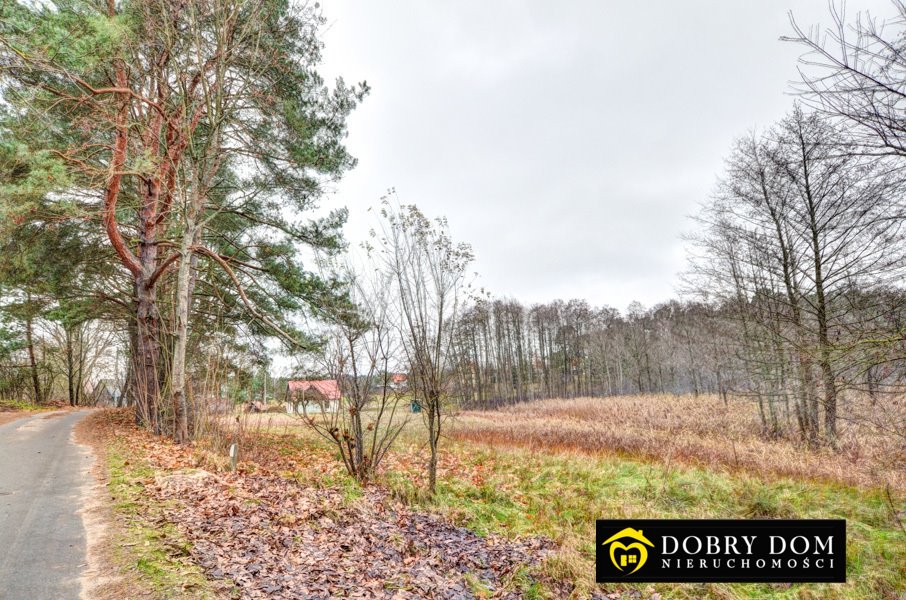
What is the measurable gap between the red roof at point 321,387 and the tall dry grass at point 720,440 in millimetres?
6778

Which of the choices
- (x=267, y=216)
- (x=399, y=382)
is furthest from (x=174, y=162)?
(x=399, y=382)

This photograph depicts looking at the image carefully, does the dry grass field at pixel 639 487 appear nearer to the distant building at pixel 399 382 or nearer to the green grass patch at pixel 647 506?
the green grass patch at pixel 647 506

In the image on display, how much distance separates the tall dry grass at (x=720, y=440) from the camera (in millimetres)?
8336

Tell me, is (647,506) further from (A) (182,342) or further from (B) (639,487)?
(A) (182,342)

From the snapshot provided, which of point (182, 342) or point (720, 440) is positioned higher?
point (182, 342)

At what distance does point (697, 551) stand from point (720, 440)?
9382 millimetres

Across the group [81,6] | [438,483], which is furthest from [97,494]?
[81,6]

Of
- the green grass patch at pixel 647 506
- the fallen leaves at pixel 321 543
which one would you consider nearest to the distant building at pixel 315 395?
the fallen leaves at pixel 321 543

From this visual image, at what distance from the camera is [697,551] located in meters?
4.51

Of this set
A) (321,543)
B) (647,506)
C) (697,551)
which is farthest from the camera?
(647,506)

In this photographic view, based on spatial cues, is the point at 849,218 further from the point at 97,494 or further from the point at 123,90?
the point at 123,90

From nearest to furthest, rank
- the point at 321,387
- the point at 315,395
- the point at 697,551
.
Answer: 1. the point at 697,551
2. the point at 315,395
3. the point at 321,387

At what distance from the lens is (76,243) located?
38.3ft

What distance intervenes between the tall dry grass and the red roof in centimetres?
678
